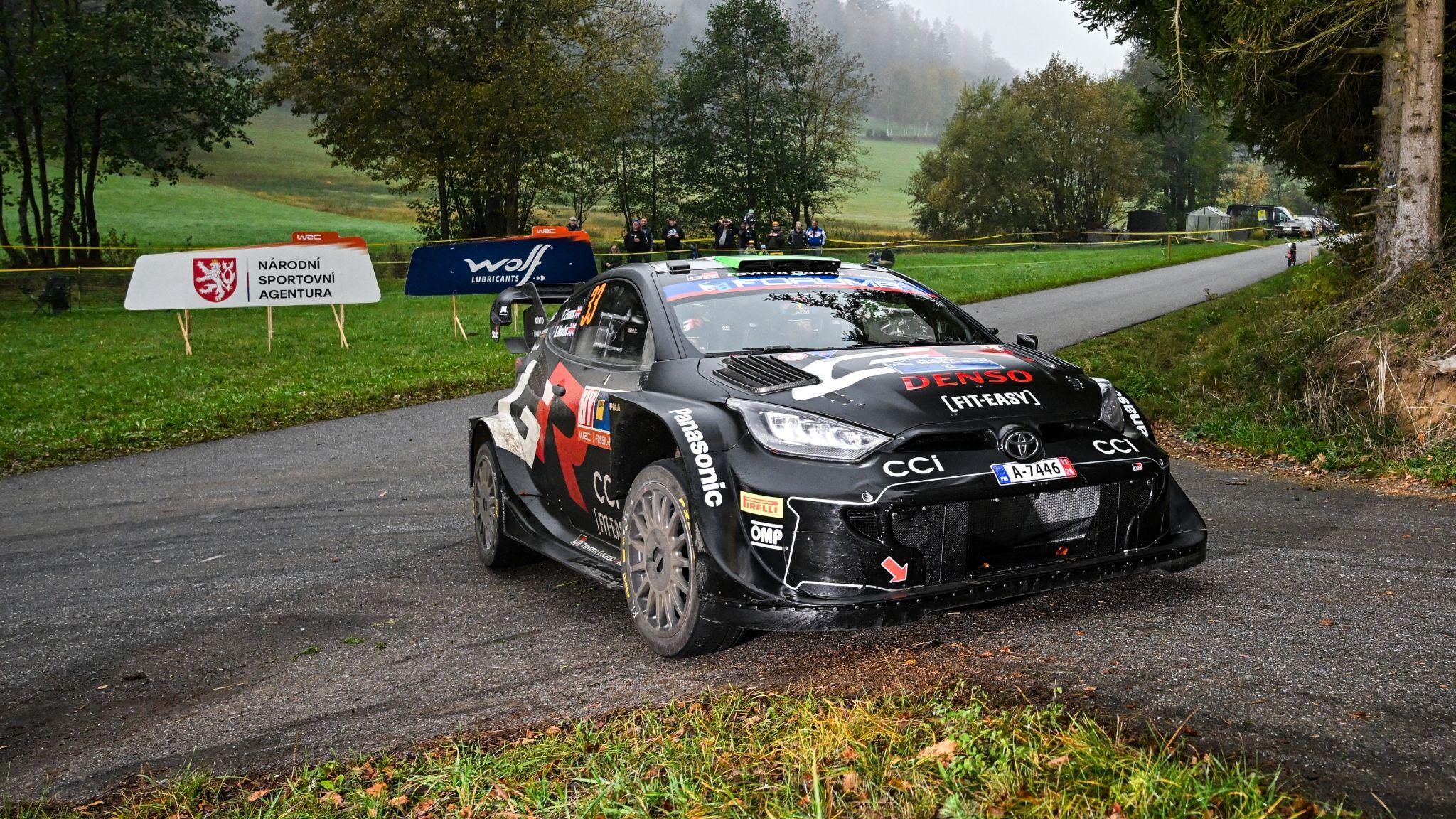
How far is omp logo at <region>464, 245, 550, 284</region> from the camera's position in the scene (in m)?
19.8

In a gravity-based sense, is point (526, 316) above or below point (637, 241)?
below

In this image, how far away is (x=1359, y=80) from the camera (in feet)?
42.4

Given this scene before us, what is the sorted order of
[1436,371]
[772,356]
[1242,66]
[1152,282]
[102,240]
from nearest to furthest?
[772,356] < [1436,371] < [1242,66] < [1152,282] < [102,240]

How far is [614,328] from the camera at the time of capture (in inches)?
230

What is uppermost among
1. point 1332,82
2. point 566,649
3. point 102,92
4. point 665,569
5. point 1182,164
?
point 1182,164

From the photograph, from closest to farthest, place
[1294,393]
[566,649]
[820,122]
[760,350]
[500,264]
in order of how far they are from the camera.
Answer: [566,649], [760,350], [1294,393], [500,264], [820,122]

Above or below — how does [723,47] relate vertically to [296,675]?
above

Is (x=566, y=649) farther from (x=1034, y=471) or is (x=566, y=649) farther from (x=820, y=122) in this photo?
(x=820, y=122)

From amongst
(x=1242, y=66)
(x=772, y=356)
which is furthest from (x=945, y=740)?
(x=1242, y=66)

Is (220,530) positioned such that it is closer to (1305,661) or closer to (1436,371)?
(1305,661)

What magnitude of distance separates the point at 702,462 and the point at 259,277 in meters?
16.2

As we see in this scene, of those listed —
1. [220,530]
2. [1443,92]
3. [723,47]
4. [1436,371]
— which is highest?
[723,47]

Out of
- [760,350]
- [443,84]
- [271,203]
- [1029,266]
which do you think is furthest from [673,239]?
[271,203]

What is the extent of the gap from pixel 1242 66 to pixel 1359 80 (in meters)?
2.54
